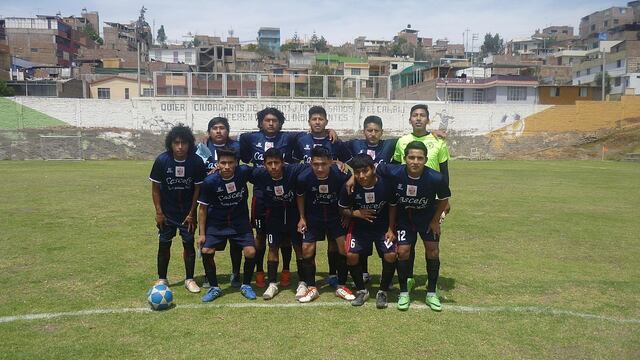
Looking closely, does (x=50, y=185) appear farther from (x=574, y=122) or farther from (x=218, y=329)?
(x=574, y=122)

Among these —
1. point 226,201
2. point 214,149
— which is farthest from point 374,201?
point 214,149

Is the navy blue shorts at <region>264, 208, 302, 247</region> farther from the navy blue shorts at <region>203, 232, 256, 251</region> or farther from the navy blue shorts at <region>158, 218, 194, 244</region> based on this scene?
the navy blue shorts at <region>158, 218, 194, 244</region>

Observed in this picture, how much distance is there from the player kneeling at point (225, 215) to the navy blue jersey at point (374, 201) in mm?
1233

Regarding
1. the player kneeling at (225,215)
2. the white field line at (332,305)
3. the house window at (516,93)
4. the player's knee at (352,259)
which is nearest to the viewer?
the white field line at (332,305)

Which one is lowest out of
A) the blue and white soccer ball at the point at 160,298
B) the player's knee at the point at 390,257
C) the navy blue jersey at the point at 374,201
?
the blue and white soccer ball at the point at 160,298

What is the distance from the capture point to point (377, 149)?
20.7ft

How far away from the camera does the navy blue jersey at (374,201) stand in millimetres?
5609

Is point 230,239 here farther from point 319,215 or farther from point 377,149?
point 377,149

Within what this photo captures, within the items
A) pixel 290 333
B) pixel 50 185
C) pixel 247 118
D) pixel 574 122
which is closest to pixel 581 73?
pixel 574 122

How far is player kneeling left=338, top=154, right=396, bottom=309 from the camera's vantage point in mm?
5578

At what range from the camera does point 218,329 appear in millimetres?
4777

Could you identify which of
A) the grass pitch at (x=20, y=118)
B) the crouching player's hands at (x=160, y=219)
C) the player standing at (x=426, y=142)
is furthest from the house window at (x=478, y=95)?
the crouching player's hands at (x=160, y=219)

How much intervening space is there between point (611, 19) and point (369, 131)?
128 m

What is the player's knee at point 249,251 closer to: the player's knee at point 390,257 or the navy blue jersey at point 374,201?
the navy blue jersey at point 374,201
